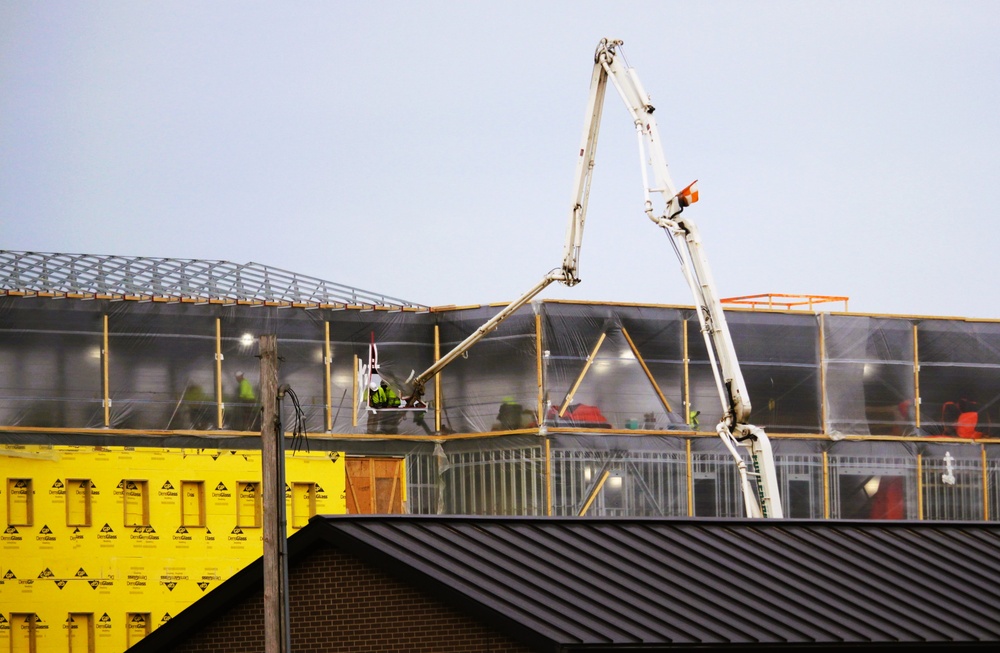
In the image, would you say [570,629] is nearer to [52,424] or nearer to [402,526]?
[402,526]

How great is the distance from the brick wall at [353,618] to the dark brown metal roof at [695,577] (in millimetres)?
498

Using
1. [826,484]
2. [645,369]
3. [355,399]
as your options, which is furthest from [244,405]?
[826,484]

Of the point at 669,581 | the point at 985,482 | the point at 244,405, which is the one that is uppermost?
the point at 244,405

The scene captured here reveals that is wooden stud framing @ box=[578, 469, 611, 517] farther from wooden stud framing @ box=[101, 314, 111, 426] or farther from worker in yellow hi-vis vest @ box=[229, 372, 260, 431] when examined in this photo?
wooden stud framing @ box=[101, 314, 111, 426]

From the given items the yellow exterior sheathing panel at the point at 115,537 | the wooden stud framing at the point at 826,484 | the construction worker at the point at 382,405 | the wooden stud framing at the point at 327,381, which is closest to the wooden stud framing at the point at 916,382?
the wooden stud framing at the point at 826,484

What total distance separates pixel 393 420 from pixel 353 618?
926 inches

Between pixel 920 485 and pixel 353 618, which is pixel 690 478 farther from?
pixel 353 618

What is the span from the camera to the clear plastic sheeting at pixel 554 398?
41.8m

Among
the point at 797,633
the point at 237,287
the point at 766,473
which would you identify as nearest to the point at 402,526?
the point at 797,633

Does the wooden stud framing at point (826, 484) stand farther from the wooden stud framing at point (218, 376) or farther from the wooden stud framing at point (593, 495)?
the wooden stud framing at point (218, 376)

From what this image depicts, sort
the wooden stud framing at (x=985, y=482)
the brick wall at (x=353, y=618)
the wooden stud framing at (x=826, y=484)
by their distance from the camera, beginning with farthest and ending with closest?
the wooden stud framing at (x=985, y=482)
the wooden stud framing at (x=826, y=484)
the brick wall at (x=353, y=618)

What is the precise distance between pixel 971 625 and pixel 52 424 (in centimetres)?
2740

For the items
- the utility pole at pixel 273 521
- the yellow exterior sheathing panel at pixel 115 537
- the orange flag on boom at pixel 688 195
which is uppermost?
the orange flag on boom at pixel 688 195

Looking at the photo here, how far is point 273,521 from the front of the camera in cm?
1862
